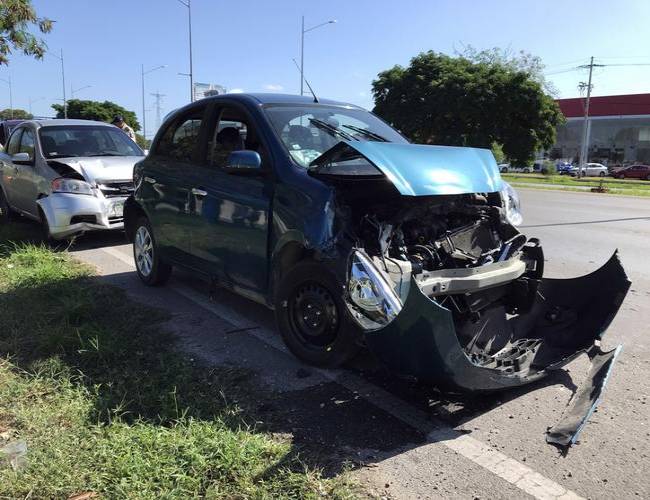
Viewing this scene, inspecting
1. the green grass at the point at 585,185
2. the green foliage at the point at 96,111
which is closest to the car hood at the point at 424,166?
the green grass at the point at 585,185

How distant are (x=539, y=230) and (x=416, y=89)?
25.6 meters

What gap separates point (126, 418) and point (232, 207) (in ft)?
6.10

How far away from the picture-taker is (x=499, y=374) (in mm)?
A: 3291

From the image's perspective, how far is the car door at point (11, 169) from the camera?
954 centimetres

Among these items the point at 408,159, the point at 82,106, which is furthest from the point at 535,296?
the point at 82,106

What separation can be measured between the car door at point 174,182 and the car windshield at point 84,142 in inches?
144

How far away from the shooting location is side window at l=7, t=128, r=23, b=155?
31.7 feet

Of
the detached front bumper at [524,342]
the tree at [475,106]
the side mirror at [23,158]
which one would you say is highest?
the tree at [475,106]

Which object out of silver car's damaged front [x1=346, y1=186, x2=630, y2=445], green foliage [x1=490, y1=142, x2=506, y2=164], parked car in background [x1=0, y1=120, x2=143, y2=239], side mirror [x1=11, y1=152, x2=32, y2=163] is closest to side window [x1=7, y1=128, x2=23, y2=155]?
parked car in background [x1=0, y1=120, x2=143, y2=239]

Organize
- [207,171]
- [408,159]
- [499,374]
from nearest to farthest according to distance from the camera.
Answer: [499,374]
[408,159]
[207,171]

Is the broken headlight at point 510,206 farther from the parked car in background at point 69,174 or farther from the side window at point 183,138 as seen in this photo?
the parked car in background at point 69,174

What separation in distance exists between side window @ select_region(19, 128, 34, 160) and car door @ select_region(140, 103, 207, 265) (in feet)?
13.6

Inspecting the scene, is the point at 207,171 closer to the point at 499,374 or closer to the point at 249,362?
the point at 249,362

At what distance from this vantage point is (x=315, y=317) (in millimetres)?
3895
